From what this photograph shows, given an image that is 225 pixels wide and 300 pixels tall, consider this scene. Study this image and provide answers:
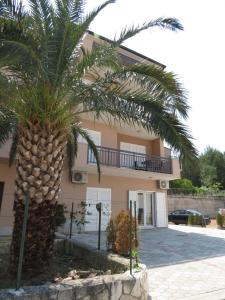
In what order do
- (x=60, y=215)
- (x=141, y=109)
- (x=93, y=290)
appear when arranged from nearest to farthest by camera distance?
(x=93, y=290) < (x=141, y=109) < (x=60, y=215)

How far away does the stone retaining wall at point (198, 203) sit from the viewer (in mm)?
32312

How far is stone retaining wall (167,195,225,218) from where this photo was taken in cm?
3231

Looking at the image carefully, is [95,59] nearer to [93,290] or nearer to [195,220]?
[93,290]

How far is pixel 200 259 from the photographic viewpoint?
10.2 meters

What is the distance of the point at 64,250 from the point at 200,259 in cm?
462

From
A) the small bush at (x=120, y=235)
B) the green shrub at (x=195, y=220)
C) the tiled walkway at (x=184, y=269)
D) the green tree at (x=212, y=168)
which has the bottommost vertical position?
the tiled walkway at (x=184, y=269)

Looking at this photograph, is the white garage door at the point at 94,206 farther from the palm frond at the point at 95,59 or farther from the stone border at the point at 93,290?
the palm frond at the point at 95,59

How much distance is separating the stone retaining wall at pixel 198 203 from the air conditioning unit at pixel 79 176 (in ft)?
56.2

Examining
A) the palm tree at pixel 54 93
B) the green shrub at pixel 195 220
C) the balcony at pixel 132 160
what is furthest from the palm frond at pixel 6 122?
the green shrub at pixel 195 220

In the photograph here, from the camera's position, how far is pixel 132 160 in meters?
19.1

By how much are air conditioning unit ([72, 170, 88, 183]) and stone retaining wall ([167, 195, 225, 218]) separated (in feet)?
56.2

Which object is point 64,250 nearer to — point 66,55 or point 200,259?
point 200,259

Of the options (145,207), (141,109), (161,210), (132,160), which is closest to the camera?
(141,109)

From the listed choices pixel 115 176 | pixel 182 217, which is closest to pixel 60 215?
pixel 115 176
